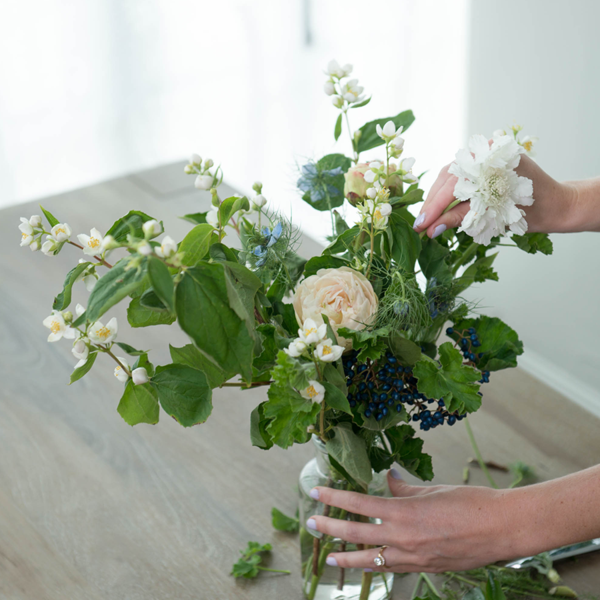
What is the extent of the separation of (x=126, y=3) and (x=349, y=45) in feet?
3.61

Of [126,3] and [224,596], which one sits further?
[126,3]

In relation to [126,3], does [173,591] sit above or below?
below

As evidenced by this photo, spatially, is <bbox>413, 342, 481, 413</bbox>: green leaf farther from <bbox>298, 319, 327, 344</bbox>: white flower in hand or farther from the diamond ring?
the diamond ring

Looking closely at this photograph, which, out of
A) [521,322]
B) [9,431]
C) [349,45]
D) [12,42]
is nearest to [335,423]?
[9,431]

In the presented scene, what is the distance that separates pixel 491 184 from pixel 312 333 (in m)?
0.22

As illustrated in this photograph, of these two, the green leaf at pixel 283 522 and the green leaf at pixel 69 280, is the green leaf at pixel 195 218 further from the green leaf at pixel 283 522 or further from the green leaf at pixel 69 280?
the green leaf at pixel 283 522

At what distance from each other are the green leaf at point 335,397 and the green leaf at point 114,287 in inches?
7.2

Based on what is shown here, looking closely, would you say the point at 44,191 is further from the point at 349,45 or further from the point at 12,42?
the point at 349,45

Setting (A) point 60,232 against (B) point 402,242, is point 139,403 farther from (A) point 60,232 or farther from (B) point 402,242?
(B) point 402,242

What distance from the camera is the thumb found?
77cm

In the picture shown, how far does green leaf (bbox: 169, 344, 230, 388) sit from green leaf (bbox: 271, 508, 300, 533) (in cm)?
36

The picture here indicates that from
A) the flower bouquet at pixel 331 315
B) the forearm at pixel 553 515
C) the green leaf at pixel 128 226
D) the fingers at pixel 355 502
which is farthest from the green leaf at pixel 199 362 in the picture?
the forearm at pixel 553 515

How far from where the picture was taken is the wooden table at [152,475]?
0.81 metres

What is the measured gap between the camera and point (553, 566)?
81cm
